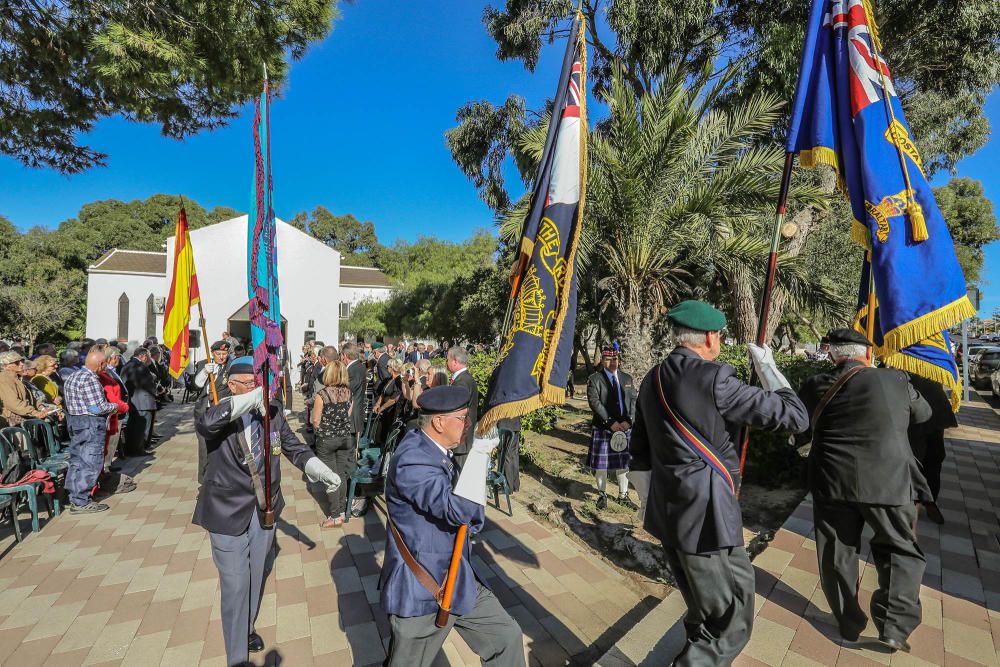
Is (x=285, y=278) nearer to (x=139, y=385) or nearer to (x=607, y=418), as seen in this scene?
(x=139, y=385)

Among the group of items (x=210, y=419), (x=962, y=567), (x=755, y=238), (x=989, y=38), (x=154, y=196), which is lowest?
(x=962, y=567)

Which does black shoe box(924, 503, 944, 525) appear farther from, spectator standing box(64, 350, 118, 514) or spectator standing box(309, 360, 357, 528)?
spectator standing box(64, 350, 118, 514)

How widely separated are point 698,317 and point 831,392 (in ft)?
4.41

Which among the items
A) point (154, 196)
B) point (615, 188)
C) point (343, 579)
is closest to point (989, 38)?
point (615, 188)

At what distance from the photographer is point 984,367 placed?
19281 mm

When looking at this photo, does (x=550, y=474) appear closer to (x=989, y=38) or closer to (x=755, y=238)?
(x=755, y=238)

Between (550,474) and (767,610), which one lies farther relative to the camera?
(550,474)

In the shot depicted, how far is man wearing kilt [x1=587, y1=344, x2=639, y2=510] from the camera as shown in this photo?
560 cm

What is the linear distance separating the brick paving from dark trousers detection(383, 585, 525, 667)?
1018 millimetres

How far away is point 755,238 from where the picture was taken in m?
7.73

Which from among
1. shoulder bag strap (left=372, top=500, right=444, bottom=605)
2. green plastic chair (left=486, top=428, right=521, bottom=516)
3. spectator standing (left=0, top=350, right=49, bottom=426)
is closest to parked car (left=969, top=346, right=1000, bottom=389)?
green plastic chair (left=486, top=428, right=521, bottom=516)

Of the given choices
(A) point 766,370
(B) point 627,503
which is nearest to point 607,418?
(B) point 627,503

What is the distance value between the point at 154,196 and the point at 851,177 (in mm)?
61619

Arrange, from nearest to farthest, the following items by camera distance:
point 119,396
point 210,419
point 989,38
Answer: point 210,419, point 119,396, point 989,38
